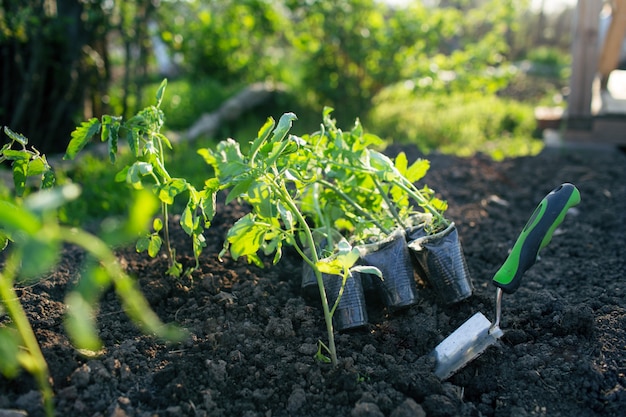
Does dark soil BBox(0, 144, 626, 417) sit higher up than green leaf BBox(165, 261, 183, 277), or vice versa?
green leaf BBox(165, 261, 183, 277)

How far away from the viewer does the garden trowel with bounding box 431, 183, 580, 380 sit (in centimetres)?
159

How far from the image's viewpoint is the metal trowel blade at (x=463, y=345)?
162 centimetres

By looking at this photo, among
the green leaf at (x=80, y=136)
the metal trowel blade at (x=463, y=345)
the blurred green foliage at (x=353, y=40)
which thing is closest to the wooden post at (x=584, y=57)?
the blurred green foliage at (x=353, y=40)

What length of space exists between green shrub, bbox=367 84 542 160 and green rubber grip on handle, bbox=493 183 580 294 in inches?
109

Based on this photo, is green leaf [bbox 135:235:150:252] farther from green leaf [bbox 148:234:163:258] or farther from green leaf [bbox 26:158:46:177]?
green leaf [bbox 26:158:46:177]

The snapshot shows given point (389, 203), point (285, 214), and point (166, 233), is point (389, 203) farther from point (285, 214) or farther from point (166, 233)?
point (166, 233)

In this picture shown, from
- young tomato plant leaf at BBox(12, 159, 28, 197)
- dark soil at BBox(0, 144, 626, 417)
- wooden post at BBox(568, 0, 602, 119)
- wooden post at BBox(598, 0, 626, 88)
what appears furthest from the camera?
wooden post at BBox(598, 0, 626, 88)

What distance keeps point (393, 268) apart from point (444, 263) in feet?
0.50

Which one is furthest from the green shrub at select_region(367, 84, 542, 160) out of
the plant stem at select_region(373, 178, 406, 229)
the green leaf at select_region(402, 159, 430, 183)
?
the plant stem at select_region(373, 178, 406, 229)

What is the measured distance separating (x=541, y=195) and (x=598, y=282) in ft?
3.43

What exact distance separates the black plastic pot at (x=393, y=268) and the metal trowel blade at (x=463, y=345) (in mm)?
188

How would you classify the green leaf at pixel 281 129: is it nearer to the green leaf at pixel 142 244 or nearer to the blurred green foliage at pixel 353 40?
the green leaf at pixel 142 244

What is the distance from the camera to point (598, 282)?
2.09 metres

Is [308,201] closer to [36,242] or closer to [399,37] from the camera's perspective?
[36,242]
